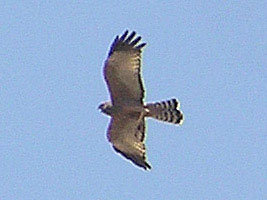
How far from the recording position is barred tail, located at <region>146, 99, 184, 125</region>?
3447 centimetres

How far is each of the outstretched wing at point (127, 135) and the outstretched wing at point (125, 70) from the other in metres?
0.39

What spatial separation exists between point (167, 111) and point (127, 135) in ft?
3.38

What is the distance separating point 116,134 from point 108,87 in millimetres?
1008

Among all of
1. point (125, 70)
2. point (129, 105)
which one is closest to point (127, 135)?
point (129, 105)

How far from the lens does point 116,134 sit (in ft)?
115

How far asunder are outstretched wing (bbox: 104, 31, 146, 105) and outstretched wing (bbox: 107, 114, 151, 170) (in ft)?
1.29

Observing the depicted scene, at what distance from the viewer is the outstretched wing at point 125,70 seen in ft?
112

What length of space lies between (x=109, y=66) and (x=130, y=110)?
1064mm

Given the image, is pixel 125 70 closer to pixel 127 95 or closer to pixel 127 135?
pixel 127 95

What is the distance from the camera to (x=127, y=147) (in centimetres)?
3491

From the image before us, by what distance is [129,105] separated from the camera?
34.7m

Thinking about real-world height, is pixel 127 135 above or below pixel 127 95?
below

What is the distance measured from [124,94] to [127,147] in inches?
43.8

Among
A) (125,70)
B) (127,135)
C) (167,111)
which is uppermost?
(125,70)
